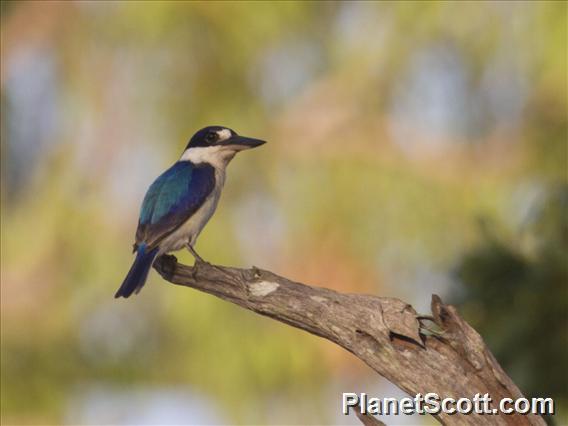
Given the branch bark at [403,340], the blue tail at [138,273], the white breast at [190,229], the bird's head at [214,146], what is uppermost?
the bird's head at [214,146]

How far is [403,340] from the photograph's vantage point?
3.72 m

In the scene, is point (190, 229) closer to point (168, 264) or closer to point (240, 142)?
point (168, 264)

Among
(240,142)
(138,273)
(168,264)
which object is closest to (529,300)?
(240,142)

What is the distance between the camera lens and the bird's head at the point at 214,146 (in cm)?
503

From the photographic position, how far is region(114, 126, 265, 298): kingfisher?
4.52 meters

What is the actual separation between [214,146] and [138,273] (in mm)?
841

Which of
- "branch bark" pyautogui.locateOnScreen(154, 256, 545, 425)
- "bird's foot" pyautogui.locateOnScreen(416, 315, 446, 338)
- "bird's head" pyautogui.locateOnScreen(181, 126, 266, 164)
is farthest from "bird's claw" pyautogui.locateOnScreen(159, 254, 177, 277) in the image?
"bird's foot" pyautogui.locateOnScreen(416, 315, 446, 338)

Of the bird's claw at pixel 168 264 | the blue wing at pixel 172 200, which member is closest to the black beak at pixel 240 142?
the blue wing at pixel 172 200

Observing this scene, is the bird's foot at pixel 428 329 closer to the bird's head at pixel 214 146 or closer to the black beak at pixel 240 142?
the black beak at pixel 240 142

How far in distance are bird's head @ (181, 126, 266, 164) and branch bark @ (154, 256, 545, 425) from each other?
1189mm

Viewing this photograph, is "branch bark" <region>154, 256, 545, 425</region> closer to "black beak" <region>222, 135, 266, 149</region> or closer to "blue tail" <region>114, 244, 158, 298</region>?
"blue tail" <region>114, 244, 158, 298</region>

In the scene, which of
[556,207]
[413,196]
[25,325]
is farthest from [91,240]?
[556,207]

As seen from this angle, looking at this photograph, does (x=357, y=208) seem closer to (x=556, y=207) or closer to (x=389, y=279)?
(x=389, y=279)

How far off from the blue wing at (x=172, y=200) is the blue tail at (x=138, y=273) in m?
0.03
